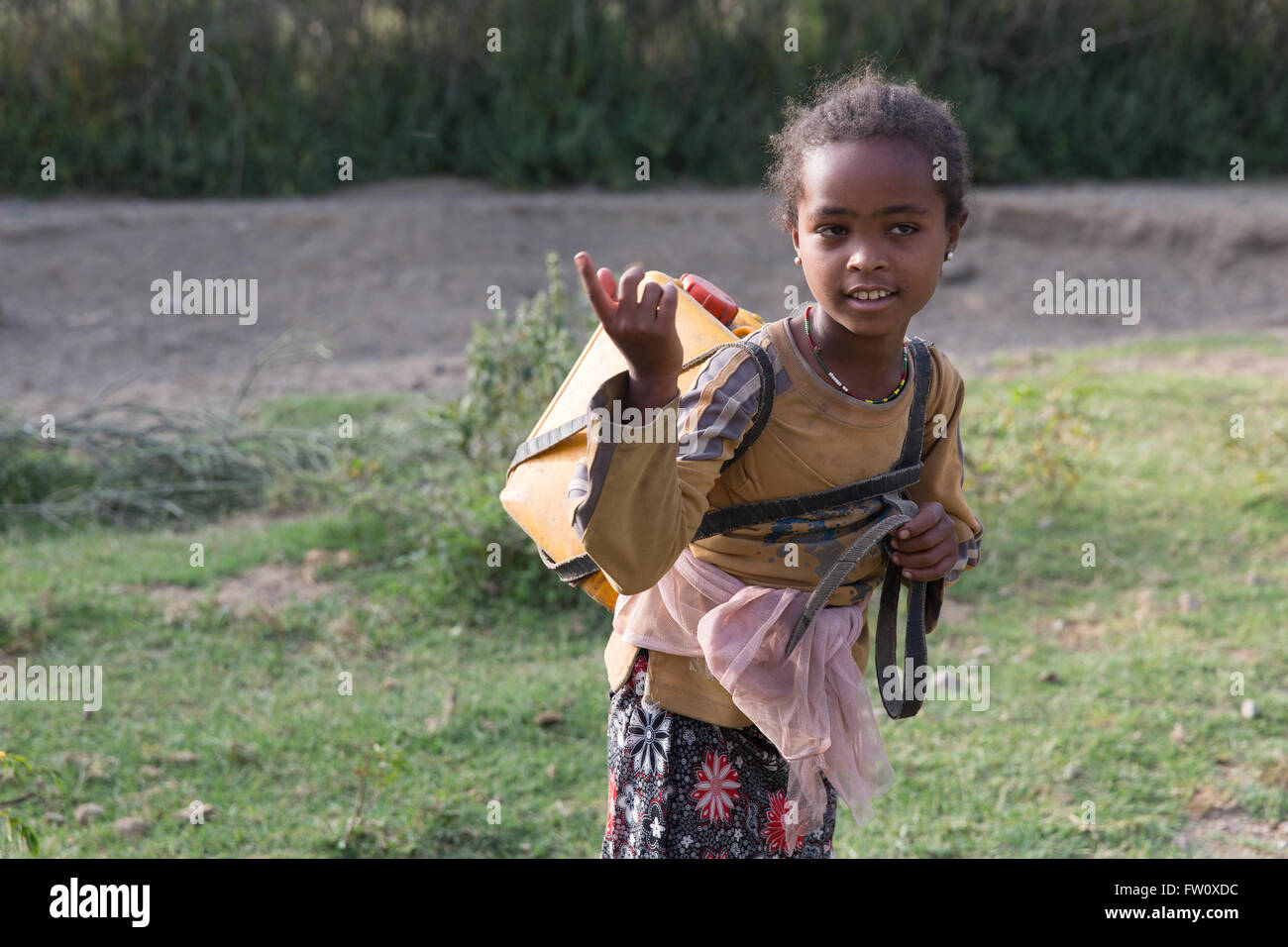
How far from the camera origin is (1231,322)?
8609 mm

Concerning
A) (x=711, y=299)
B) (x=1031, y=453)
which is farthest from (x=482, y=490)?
(x=711, y=299)

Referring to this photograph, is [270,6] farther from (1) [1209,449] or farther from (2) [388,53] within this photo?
(1) [1209,449]

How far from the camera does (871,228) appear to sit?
1778 millimetres

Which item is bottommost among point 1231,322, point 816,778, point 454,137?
point 816,778

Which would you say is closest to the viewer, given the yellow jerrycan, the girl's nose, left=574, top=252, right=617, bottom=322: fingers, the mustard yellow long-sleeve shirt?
left=574, top=252, right=617, bottom=322: fingers

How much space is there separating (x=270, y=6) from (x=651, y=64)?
3.18 meters

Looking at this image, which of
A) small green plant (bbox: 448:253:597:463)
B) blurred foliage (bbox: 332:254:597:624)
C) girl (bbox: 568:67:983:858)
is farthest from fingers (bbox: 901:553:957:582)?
small green plant (bbox: 448:253:597:463)

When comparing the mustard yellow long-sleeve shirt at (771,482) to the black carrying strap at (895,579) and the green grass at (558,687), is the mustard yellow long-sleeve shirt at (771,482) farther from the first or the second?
the green grass at (558,687)

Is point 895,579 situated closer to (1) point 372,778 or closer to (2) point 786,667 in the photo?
(2) point 786,667

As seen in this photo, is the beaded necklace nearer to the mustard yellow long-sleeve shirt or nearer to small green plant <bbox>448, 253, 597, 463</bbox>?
the mustard yellow long-sleeve shirt

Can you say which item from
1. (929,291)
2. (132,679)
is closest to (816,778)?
(929,291)

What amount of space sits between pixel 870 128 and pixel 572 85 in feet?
31.5

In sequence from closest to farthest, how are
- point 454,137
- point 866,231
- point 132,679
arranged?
1. point 866,231
2. point 132,679
3. point 454,137

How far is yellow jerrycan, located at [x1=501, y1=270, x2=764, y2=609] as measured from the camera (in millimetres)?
1864
